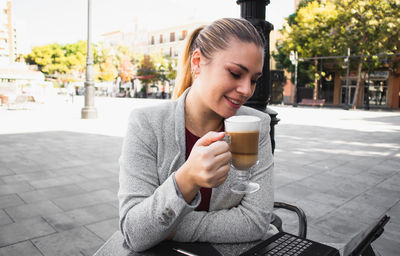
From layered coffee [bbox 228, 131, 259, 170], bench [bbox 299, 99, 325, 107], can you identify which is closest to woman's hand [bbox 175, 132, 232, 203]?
layered coffee [bbox 228, 131, 259, 170]

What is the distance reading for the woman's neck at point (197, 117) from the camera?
5.01ft

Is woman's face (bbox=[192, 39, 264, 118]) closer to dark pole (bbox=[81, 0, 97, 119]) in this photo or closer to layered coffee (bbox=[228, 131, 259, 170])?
layered coffee (bbox=[228, 131, 259, 170])

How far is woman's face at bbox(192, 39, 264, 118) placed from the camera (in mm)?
1317

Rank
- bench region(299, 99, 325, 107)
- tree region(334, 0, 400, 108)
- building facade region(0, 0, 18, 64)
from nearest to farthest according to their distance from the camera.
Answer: tree region(334, 0, 400, 108), bench region(299, 99, 325, 107), building facade region(0, 0, 18, 64)

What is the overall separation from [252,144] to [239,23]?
20.9 inches

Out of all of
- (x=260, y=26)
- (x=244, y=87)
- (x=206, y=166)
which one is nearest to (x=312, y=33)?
(x=260, y=26)

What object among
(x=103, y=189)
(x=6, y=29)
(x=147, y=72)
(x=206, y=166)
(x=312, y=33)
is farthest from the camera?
(x=6, y=29)

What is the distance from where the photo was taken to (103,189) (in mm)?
4414

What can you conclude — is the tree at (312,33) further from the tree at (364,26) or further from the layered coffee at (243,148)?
the layered coffee at (243,148)

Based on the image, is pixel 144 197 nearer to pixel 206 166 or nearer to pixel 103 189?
pixel 206 166

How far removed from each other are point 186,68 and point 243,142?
655 millimetres

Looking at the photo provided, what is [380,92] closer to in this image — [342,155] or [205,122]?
[342,155]

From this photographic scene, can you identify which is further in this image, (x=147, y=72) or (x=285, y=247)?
(x=147, y=72)

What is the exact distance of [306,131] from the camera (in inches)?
420
